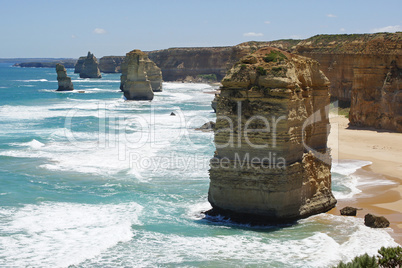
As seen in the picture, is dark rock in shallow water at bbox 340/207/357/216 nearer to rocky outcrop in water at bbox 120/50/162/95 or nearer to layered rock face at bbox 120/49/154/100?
layered rock face at bbox 120/49/154/100

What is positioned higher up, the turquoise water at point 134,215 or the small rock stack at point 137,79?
the small rock stack at point 137,79

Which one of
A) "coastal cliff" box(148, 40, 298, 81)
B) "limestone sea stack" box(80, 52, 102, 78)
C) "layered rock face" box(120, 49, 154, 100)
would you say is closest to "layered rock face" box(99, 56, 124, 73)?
"limestone sea stack" box(80, 52, 102, 78)

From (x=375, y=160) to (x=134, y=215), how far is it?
1420 centimetres

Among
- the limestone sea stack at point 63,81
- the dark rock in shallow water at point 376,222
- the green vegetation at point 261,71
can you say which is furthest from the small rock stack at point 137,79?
the dark rock in shallow water at point 376,222

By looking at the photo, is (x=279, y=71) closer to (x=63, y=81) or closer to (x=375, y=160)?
(x=375, y=160)

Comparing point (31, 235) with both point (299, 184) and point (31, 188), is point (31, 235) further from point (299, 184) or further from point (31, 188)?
point (299, 184)

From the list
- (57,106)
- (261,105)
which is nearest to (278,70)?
(261,105)

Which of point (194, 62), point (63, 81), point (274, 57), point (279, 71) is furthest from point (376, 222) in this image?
point (194, 62)

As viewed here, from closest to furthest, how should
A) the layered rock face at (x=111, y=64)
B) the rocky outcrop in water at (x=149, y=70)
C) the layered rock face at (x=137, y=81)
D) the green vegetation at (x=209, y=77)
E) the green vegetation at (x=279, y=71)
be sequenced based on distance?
the green vegetation at (x=279, y=71) < the layered rock face at (x=137, y=81) < the rocky outcrop in water at (x=149, y=70) < the green vegetation at (x=209, y=77) < the layered rock face at (x=111, y=64)

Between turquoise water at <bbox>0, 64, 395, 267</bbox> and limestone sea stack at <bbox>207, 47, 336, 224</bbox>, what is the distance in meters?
0.65

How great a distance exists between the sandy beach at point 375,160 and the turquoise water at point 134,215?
0.83 m

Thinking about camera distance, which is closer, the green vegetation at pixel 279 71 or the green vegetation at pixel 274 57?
the green vegetation at pixel 279 71

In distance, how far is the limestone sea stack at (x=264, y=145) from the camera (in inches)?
576

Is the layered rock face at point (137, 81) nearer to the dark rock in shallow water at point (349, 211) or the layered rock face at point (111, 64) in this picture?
the dark rock in shallow water at point (349, 211)
